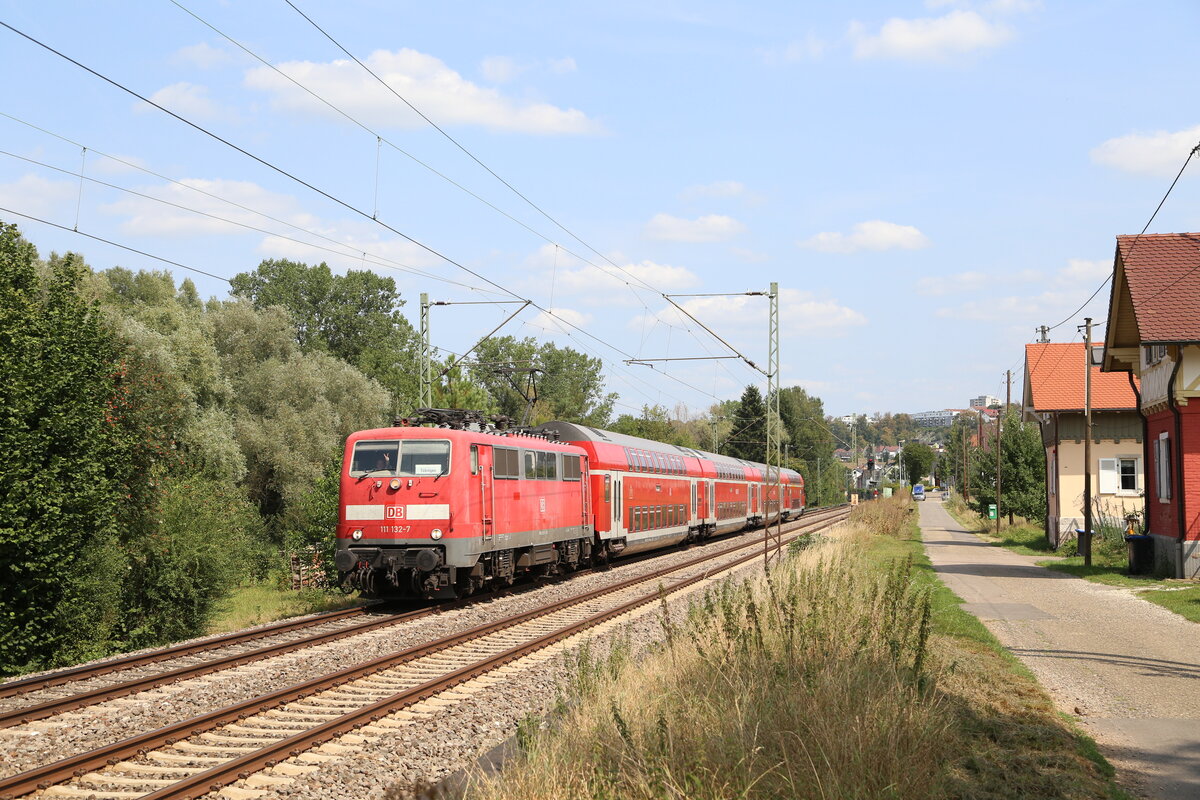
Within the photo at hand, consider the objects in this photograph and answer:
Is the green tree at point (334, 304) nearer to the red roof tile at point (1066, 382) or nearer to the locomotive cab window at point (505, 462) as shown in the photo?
the red roof tile at point (1066, 382)

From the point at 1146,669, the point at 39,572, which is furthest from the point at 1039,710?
the point at 39,572

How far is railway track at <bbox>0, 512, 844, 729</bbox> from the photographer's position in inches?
382

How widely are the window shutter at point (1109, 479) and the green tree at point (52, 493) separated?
29129 mm

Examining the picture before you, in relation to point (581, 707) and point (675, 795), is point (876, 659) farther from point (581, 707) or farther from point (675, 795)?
point (675, 795)

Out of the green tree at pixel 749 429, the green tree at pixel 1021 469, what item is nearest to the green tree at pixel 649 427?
the green tree at pixel 749 429

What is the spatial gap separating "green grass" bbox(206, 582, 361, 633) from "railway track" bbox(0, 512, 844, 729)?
2.64 m

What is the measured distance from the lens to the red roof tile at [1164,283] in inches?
857

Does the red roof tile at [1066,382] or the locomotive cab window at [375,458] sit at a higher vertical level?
the red roof tile at [1066,382]

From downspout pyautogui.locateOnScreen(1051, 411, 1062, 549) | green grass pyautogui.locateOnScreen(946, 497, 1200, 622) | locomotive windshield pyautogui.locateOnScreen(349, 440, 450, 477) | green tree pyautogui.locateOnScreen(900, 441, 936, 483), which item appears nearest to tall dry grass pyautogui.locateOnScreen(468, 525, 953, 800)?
locomotive windshield pyautogui.locateOnScreen(349, 440, 450, 477)

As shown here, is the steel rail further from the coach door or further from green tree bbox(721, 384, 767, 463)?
green tree bbox(721, 384, 767, 463)

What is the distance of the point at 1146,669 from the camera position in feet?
38.0

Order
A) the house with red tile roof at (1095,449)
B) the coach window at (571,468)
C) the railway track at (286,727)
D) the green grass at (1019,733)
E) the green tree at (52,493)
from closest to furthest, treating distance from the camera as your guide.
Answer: the green grass at (1019,733) < the railway track at (286,727) < the green tree at (52,493) < the coach window at (571,468) < the house with red tile roof at (1095,449)

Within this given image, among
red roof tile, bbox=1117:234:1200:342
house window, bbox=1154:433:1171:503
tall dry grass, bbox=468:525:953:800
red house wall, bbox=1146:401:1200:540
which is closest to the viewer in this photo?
tall dry grass, bbox=468:525:953:800

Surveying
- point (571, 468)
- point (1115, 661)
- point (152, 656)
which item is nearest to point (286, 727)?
point (152, 656)
